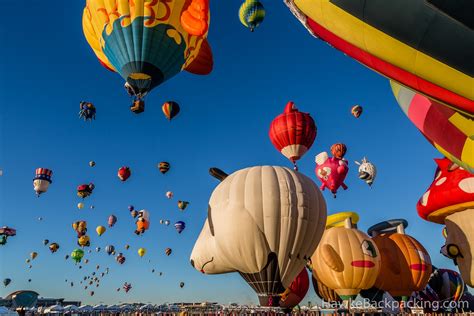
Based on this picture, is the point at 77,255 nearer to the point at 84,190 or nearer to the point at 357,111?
the point at 84,190

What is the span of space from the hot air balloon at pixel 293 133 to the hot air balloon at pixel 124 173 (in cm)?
1361

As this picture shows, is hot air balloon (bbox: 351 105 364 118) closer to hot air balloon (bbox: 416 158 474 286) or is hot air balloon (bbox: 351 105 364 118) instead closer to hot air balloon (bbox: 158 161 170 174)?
hot air balloon (bbox: 416 158 474 286)

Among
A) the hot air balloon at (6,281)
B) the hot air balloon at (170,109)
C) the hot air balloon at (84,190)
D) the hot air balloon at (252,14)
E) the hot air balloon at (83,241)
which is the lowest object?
the hot air balloon at (6,281)

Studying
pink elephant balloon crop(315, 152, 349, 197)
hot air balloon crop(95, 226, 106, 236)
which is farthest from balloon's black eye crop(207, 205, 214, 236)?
hot air balloon crop(95, 226, 106, 236)

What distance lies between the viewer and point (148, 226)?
117ft

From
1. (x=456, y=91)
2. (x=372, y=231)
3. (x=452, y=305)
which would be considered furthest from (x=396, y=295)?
(x=456, y=91)

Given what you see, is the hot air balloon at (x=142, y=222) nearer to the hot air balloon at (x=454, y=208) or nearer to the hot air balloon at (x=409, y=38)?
the hot air balloon at (x=454, y=208)

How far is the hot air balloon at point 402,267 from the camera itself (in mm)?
19172

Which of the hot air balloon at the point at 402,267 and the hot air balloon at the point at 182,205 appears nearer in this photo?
the hot air balloon at the point at 402,267

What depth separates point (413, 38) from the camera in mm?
6004

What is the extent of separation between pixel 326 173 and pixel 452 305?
10.7 m

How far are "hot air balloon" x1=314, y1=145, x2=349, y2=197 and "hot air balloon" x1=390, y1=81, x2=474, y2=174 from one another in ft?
42.8

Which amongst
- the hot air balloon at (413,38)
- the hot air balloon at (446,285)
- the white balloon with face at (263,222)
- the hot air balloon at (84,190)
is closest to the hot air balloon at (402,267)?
the hot air balloon at (446,285)

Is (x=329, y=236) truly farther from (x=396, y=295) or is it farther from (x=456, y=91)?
(x=456, y=91)
